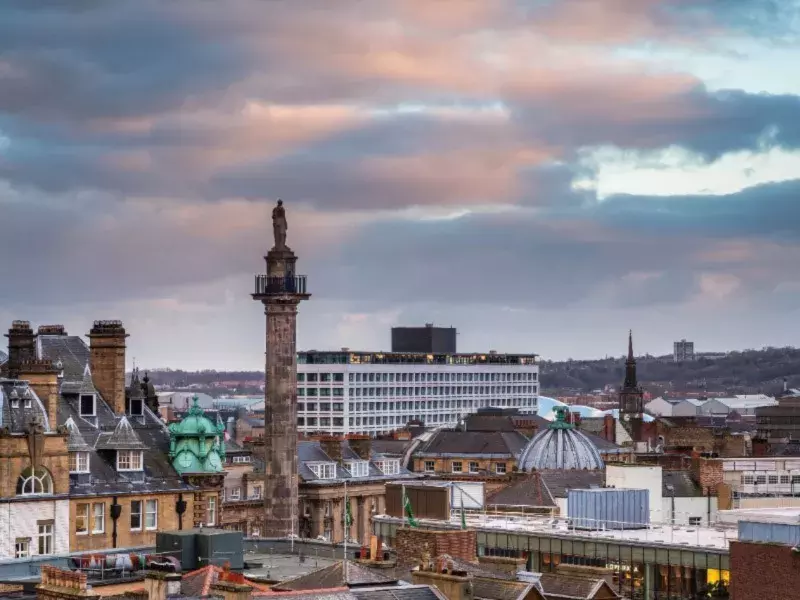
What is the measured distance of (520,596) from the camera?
212ft

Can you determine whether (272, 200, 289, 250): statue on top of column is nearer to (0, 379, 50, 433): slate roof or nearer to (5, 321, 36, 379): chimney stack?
(5, 321, 36, 379): chimney stack

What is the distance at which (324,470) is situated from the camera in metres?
176

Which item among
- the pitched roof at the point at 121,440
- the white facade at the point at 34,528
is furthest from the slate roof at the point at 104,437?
the white facade at the point at 34,528

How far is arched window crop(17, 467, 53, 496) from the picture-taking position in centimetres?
11050

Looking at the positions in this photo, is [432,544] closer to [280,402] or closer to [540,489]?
[540,489]

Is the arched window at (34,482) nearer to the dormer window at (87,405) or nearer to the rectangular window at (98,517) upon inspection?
the rectangular window at (98,517)

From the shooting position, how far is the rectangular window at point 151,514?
121m

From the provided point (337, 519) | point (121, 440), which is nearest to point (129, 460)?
point (121, 440)

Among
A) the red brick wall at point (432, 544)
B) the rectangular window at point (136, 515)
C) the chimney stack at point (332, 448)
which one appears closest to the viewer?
the red brick wall at point (432, 544)

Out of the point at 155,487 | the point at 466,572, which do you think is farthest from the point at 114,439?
the point at 466,572

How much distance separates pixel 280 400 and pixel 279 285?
9737 mm

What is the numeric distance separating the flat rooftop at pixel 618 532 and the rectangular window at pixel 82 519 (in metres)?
19.6

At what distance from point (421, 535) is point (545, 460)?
81.5 m

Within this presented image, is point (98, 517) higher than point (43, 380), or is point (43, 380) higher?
point (43, 380)
